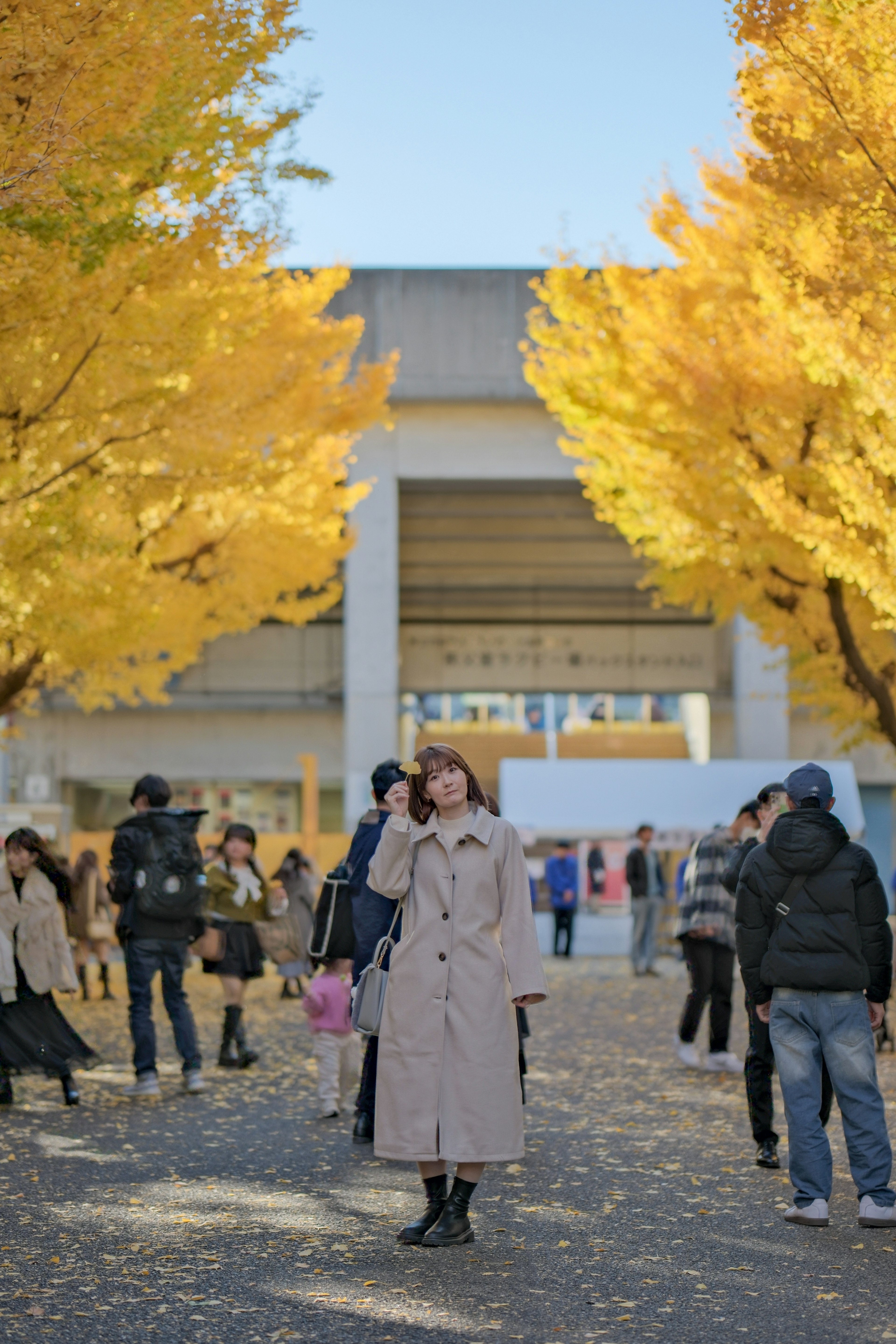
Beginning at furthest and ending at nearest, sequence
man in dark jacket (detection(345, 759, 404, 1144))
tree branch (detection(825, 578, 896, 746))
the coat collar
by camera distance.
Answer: tree branch (detection(825, 578, 896, 746)) → man in dark jacket (detection(345, 759, 404, 1144)) → the coat collar

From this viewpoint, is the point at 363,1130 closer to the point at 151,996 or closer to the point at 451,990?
the point at 151,996

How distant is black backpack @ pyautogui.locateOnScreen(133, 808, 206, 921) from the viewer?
9.06 m

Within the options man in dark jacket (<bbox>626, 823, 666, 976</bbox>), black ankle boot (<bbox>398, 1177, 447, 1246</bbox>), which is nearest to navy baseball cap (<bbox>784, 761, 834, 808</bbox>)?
black ankle boot (<bbox>398, 1177, 447, 1246</bbox>)

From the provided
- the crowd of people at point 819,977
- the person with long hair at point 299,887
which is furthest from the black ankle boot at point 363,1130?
the person with long hair at point 299,887

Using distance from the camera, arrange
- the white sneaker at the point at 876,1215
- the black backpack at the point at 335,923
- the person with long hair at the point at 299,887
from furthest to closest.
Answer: the person with long hair at the point at 299,887 < the black backpack at the point at 335,923 < the white sneaker at the point at 876,1215

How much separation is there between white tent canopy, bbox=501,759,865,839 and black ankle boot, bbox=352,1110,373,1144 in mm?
16076

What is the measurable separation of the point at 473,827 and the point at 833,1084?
1745 millimetres

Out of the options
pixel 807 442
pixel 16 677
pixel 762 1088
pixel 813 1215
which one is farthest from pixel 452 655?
pixel 813 1215

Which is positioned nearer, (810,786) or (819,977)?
(819,977)

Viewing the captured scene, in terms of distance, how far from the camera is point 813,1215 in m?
5.58

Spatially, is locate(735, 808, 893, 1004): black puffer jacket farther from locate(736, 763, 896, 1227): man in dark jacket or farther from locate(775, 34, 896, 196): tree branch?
locate(775, 34, 896, 196): tree branch

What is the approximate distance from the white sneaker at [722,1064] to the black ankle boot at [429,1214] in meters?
5.19

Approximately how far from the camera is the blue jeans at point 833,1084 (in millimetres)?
5578

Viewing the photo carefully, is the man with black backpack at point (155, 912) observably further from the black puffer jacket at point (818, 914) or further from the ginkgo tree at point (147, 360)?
the black puffer jacket at point (818, 914)
